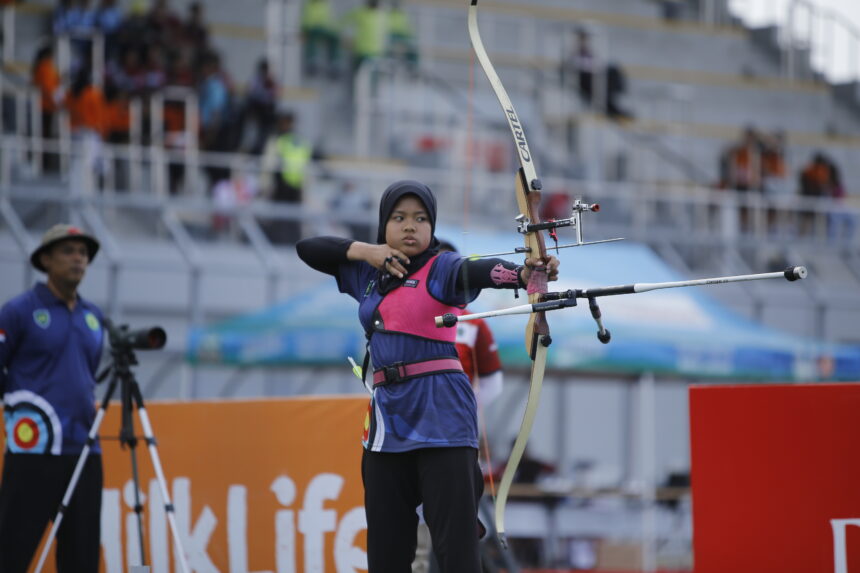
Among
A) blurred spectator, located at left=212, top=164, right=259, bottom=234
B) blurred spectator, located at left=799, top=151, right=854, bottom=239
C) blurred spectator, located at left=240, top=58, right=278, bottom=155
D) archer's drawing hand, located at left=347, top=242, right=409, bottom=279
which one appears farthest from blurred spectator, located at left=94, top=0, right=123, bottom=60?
archer's drawing hand, located at left=347, top=242, right=409, bottom=279

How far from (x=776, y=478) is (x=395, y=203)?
206 centimetres

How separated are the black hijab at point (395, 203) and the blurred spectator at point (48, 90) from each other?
1030cm

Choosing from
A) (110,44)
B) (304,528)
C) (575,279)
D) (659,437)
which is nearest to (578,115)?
(659,437)

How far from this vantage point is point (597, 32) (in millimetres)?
22484

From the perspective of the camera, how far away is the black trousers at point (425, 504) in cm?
493

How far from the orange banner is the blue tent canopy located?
3336 millimetres

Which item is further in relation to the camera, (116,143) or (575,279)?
(116,143)

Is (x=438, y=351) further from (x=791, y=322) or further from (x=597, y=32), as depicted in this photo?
(x=597, y=32)

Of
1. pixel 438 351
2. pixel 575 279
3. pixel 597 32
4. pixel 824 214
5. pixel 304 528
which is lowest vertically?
pixel 304 528

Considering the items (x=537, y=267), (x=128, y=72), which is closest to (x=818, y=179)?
(x=128, y=72)

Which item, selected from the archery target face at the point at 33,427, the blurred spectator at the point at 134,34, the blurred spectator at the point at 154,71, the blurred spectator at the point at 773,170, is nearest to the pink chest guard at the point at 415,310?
the archery target face at the point at 33,427

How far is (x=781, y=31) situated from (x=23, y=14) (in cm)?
1288

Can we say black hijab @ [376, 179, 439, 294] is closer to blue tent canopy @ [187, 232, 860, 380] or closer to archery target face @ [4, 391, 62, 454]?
archery target face @ [4, 391, 62, 454]

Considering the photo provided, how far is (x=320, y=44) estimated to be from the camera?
19375mm
